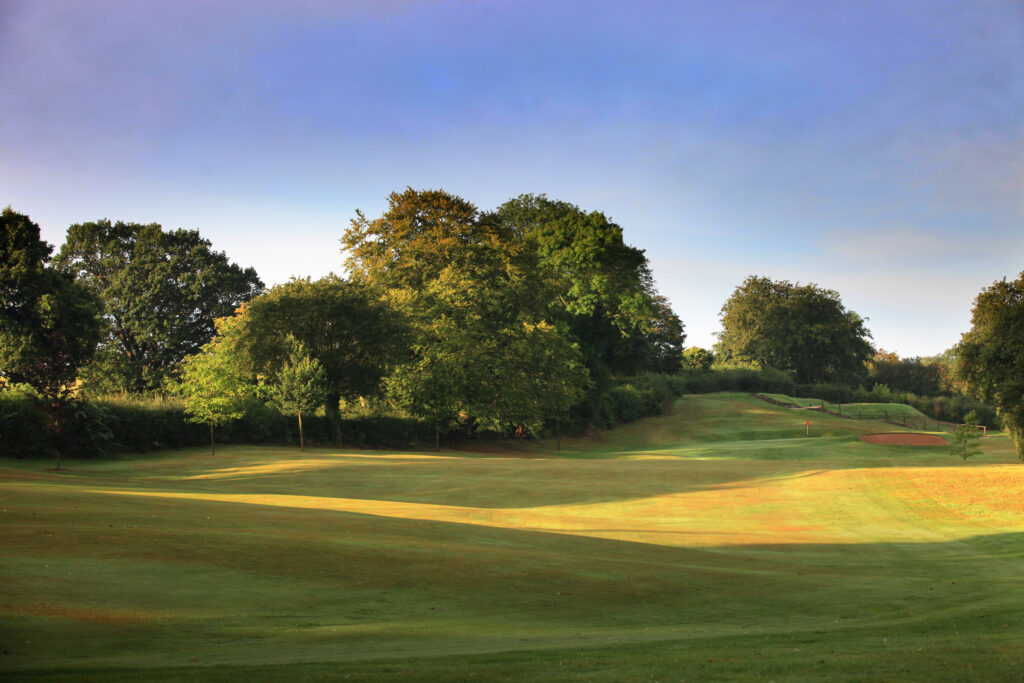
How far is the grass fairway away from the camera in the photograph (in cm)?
731

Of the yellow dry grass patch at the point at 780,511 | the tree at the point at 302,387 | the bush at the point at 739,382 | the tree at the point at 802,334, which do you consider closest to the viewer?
the yellow dry grass patch at the point at 780,511

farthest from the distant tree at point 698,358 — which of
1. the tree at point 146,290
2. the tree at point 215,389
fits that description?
the tree at point 215,389

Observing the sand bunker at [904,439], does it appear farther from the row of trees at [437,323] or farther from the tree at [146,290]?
the tree at [146,290]

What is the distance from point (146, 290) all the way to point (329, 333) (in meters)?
27.2

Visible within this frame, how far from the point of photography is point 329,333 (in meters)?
44.3

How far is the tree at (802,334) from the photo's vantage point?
322 ft

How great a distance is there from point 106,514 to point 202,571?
4.06 metres

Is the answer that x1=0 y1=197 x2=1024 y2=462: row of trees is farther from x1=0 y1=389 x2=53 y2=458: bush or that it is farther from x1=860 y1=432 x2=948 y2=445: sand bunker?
x1=860 y1=432 x2=948 y2=445: sand bunker

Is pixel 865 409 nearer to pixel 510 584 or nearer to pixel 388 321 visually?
pixel 388 321

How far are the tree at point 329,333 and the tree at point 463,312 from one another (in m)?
2.50

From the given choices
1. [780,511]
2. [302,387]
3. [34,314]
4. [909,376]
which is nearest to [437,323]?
[302,387]

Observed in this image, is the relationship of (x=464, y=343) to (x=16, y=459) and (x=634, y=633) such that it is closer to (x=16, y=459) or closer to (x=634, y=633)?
(x=16, y=459)

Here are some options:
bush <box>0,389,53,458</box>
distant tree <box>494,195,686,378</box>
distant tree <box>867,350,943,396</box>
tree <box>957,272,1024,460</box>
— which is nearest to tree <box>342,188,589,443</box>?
distant tree <box>494,195,686,378</box>

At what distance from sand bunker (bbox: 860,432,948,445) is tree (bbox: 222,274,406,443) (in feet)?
105
